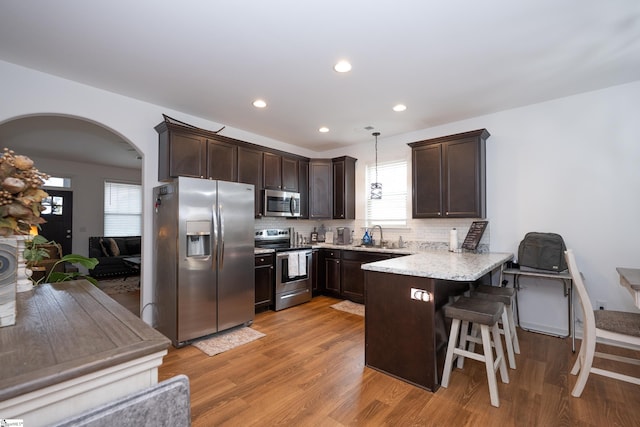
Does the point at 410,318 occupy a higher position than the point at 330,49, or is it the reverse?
the point at 330,49

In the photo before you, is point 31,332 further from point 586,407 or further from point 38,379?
point 586,407

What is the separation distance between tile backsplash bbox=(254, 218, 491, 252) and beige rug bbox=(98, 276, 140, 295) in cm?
308

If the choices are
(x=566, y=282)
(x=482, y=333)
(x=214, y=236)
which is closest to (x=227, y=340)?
(x=214, y=236)

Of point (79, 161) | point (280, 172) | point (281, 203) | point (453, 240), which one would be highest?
point (79, 161)

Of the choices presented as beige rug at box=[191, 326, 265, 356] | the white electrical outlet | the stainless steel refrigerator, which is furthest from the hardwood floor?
the white electrical outlet

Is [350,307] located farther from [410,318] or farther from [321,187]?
[410,318]

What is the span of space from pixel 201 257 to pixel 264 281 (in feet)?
3.84

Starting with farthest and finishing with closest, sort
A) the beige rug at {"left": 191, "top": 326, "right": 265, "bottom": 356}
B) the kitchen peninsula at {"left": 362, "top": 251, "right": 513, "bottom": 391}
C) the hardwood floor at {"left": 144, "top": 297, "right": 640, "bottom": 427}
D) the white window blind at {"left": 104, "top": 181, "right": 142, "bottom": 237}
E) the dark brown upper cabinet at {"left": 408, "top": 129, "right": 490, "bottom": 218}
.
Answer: the white window blind at {"left": 104, "top": 181, "right": 142, "bottom": 237} < the dark brown upper cabinet at {"left": 408, "top": 129, "right": 490, "bottom": 218} < the beige rug at {"left": 191, "top": 326, "right": 265, "bottom": 356} < the kitchen peninsula at {"left": 362, "top": 251, "right": 513, "bottom": 391} < the hardwood floor at {"left": 144, "top": 297, "right": 640, "bottom": 427}

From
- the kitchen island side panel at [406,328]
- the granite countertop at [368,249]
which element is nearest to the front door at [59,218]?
the granite countertop at [368,249]

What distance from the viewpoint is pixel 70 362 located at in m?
0.77

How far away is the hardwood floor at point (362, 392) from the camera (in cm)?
200

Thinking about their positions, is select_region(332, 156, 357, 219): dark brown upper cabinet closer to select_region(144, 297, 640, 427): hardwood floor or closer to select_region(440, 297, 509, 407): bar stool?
select_region(144, 297, 640, 427): hardwood floor

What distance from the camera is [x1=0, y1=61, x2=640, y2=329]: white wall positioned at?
3092mm

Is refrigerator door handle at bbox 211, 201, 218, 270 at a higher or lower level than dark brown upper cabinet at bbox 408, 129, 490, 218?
lower
